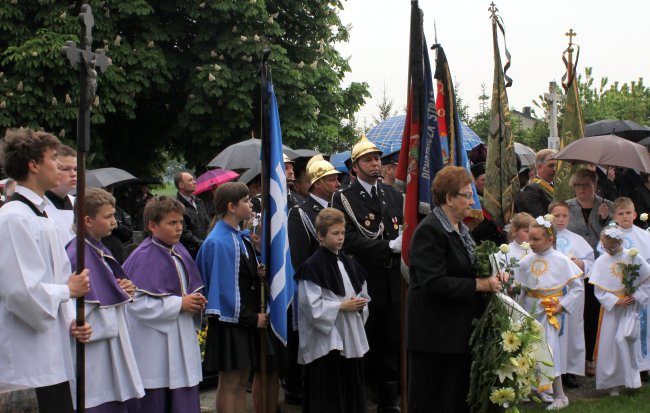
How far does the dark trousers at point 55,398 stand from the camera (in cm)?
445

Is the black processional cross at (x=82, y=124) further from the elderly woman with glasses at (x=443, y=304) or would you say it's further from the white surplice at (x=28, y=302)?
the elderly woman with glasses at (x=443, y=304)

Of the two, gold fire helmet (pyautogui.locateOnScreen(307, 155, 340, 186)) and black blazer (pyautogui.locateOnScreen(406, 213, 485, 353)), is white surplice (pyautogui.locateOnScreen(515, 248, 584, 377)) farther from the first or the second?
black blazer (pyautogui.locateOnScreen(406, 213, 485, 353))

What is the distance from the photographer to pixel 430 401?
5.68m

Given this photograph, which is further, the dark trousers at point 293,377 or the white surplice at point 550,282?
the white surplice at point 550,282

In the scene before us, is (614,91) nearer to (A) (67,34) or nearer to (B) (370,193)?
(A) (67,34)

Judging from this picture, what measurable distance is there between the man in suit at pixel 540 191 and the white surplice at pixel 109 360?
5.52 metres

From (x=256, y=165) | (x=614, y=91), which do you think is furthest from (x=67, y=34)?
Result: (x=614, y=91)

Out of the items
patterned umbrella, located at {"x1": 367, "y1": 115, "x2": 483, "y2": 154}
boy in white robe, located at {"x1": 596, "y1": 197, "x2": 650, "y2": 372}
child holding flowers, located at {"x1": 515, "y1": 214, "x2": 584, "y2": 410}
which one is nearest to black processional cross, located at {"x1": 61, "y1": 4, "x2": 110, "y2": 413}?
child holding flowers, located at {"x1": 515, "y1": 214, "x2": 584, "y2": 410}

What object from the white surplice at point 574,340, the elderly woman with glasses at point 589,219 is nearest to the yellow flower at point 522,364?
the white surplice at point 574,340

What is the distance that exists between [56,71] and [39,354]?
14.3m

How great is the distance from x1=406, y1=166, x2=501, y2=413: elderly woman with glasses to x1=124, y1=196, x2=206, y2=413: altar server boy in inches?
60.8

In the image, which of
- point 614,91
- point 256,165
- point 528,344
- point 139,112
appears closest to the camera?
point 528,344

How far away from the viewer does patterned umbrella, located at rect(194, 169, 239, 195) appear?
1065cm

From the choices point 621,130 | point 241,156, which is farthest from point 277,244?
point 621,130
